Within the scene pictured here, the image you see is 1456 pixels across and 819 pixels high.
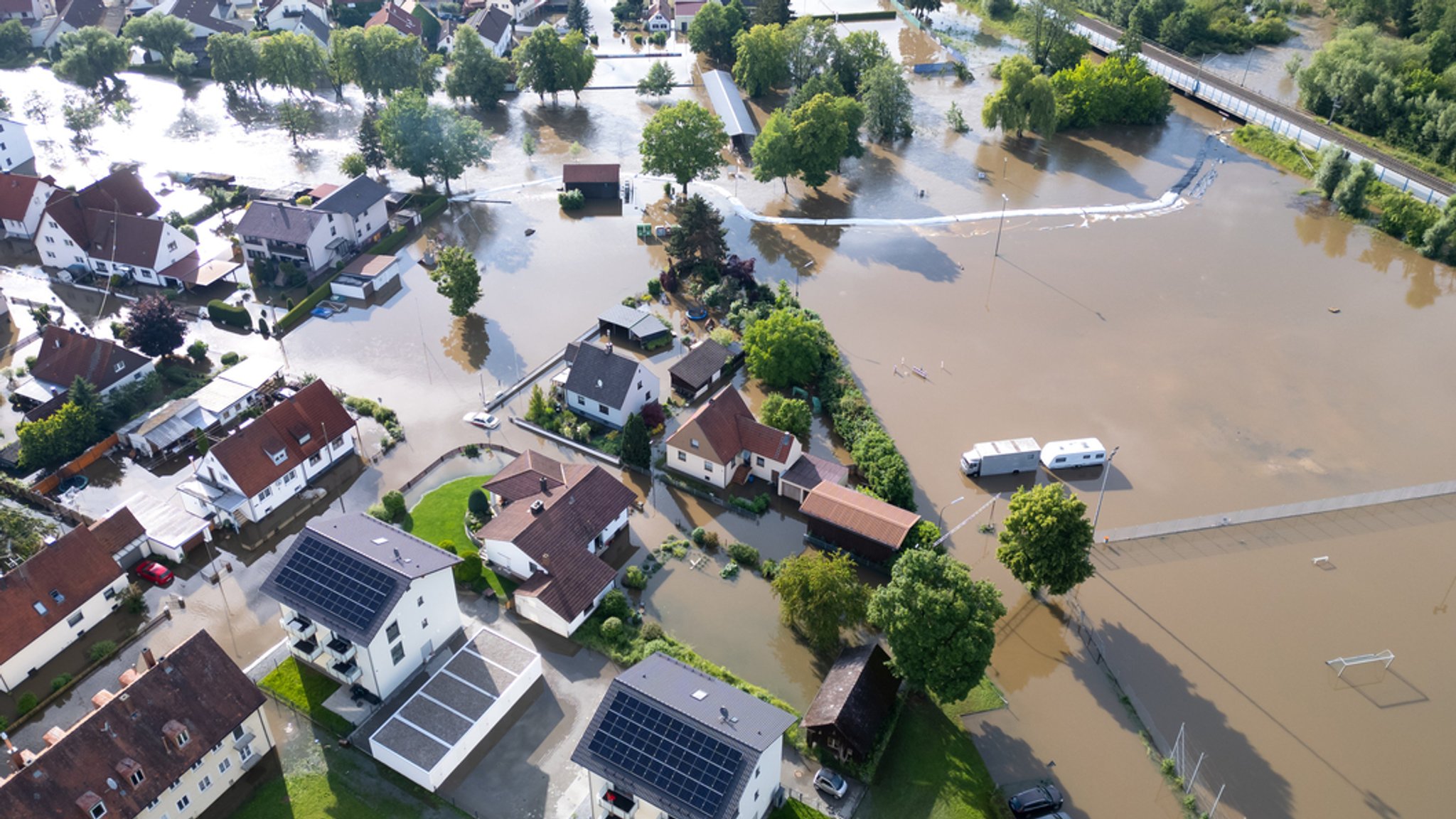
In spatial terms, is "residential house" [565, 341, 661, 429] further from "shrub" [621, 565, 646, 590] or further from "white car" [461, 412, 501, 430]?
"shrub" [621, 565, 646, 590]

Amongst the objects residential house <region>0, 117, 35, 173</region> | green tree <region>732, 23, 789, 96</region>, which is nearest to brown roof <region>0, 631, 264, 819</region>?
residential house <region>0, 117, 35, 173</region>

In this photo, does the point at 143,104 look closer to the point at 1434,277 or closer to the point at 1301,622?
the point at 1301,622

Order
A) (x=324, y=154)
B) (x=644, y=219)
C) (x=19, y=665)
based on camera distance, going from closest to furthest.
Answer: (x=19, y=665) → (x=644, y=219) → (x=324, y=154)

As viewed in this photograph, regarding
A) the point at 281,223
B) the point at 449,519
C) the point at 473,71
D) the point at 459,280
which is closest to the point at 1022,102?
the point at 473,71

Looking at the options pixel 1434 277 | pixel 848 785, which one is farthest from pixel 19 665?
pixel 1434 277

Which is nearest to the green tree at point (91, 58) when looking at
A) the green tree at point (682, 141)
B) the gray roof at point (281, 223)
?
the gray roof at point (281, 223)

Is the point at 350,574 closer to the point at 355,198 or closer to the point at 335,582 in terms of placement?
the point at 335,582

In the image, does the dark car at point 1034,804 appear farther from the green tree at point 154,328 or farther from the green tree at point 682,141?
the green tree at point 682,141
